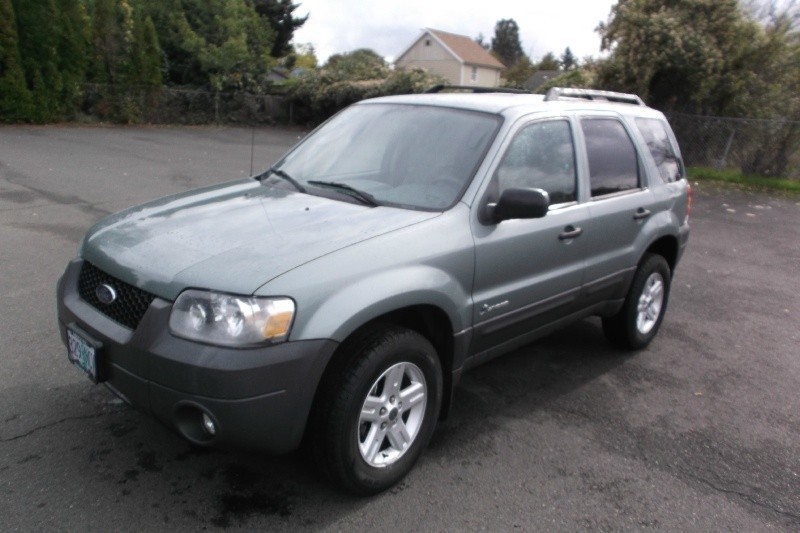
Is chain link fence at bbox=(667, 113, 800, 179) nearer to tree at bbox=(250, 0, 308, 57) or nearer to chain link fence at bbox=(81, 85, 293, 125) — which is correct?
chain link fence at bbox=(81, 85, 293, 125)

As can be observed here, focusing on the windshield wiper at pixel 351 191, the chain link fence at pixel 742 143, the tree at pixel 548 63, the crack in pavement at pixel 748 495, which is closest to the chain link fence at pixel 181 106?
the chain link fence at pixel 742 143

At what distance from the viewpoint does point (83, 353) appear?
3094 millimetres

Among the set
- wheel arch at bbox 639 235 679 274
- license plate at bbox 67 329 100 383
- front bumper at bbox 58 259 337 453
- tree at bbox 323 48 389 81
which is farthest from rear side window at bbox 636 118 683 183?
tree at bbox 323 48 389 81

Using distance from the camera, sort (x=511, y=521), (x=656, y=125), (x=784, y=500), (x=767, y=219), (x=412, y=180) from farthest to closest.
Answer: (x=767, y=219) → (x=656, y=125) → (x=412, y=180) → (x=784, y=500) → (x=511, y=521)

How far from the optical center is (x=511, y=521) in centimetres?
305

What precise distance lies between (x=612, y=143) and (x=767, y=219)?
866 centimetres

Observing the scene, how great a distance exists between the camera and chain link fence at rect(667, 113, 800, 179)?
1568cm

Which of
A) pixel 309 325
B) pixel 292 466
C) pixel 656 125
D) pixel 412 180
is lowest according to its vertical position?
pixel 292 466

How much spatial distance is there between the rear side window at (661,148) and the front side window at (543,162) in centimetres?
113

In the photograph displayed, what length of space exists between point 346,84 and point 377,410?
25.3 meters

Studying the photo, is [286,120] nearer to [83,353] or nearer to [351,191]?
[351,191]

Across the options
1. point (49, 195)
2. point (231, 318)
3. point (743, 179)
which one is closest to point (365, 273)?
point (231, 318)

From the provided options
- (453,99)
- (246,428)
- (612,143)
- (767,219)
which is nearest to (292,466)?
(246,428)

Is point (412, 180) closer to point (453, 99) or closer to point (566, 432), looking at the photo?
point (453, 99)
